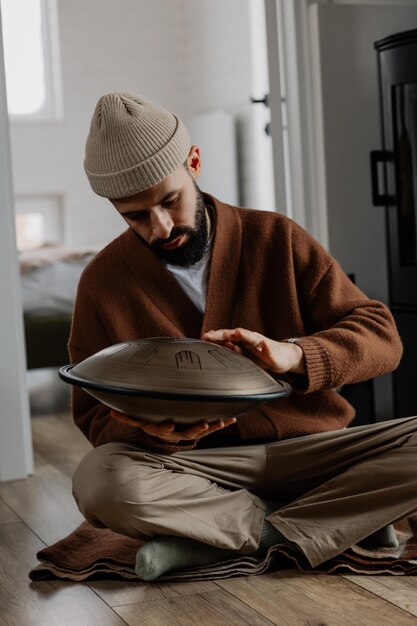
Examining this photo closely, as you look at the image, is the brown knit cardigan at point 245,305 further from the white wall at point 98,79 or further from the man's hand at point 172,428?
the white wall at point 98,79

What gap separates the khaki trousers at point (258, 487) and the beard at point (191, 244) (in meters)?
0.40

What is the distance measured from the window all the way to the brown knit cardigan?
5938 millimetres

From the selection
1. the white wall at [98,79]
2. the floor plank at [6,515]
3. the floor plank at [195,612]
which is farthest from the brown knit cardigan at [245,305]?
the white wall at [98,79]

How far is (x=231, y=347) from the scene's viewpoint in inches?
76.5

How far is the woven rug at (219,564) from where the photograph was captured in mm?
1992

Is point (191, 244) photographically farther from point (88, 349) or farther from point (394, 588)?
point (394, 588)

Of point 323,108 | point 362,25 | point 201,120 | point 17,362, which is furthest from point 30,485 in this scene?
point 201,120

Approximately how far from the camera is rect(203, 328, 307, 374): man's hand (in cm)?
187

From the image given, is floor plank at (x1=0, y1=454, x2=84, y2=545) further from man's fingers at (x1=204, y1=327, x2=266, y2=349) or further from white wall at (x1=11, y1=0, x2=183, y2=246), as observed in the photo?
white wall at (x1=11, y1=0, x2=183, y2=246)

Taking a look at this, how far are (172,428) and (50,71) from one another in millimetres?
6617

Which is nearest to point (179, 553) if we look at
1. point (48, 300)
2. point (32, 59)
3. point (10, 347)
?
point (10, 347)

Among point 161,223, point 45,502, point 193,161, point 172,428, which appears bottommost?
point 45,502

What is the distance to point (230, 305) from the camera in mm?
2182

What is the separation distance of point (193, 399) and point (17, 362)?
1.51m
